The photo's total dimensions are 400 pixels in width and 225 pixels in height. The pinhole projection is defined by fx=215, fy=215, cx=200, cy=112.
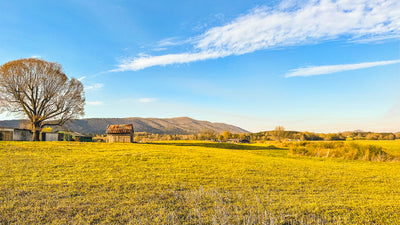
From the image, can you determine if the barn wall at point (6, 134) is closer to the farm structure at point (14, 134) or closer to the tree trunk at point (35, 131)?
the farm structure at point (14, 134)

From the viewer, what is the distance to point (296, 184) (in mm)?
11336

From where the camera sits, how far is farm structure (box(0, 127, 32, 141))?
140 feet

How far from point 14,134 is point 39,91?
1211cm

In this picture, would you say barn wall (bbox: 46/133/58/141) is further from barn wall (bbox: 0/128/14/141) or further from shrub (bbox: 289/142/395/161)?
shrub (bbox: 289/142/395/161)

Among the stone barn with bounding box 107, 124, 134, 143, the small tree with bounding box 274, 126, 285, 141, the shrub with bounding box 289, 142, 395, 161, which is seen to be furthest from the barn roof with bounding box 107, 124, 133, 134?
the small tree with bounding box 274, 126, 285, 141

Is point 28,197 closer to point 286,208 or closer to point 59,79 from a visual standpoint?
point 286,208

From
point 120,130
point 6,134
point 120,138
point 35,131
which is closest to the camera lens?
point 35,131

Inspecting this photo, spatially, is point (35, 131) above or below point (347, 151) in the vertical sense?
above

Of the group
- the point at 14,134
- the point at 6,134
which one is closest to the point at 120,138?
the point at 14,134

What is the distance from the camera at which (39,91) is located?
1687 inches

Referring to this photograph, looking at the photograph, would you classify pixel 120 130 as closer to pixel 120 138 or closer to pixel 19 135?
pixel 120 138

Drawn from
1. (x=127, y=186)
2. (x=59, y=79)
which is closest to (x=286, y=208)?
(x=127, y=186)

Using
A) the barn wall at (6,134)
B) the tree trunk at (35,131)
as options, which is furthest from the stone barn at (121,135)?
the barn wall at (6,134)

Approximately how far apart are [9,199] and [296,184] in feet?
40.4
